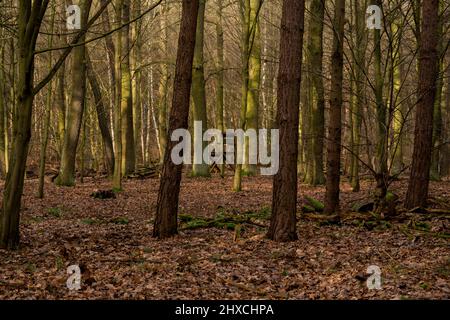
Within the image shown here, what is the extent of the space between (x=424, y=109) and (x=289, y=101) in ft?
13.8

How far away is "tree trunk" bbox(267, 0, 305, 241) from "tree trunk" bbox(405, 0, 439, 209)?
12.6 ft

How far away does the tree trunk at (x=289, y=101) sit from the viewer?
931 cm

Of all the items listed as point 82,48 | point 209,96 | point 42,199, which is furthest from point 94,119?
point 42,199

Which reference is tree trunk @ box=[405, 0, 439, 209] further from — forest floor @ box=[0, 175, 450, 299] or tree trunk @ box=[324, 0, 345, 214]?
tree trunk @ box=[324, 0, 345, 214]

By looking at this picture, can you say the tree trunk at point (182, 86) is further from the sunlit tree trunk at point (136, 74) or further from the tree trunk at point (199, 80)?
the tree trunk at point (199, 80)

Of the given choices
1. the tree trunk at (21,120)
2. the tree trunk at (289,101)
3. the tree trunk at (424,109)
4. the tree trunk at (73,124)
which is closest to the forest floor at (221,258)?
the tree trunk at (21,120)

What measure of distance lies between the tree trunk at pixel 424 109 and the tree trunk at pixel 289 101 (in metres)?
3.84

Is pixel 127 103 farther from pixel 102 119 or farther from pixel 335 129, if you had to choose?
pixel 335 129

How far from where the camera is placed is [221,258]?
27.9 feet

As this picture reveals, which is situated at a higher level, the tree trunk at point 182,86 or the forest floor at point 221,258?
the tree trunk at point 182,86

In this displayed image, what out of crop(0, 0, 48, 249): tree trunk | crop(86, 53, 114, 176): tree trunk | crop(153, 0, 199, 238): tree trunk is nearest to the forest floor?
crop(0, 0, 48, 249): tree trunk

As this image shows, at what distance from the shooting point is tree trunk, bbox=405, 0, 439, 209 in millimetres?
11711
